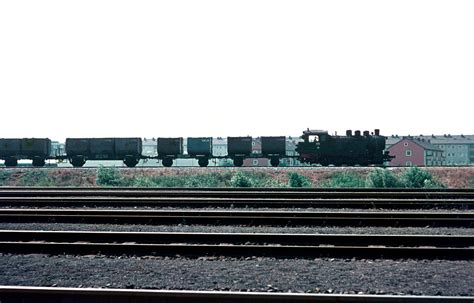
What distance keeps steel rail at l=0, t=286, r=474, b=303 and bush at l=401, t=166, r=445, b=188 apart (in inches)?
740

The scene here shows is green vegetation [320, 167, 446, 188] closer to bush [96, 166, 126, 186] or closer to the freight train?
the freight train

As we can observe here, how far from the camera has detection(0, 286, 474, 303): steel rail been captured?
18.2 feet

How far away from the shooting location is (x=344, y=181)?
80.9 ft

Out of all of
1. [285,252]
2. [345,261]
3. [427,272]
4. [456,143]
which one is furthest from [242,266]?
[456,143]

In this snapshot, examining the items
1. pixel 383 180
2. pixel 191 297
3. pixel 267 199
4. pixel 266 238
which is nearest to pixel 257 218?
pixel 266 238

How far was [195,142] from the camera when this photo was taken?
36.8 meters

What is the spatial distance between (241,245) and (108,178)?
1896 cm

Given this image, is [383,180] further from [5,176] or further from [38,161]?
[38,161]

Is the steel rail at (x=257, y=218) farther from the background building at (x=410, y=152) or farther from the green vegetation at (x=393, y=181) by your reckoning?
the background building at (x=410, y=152)

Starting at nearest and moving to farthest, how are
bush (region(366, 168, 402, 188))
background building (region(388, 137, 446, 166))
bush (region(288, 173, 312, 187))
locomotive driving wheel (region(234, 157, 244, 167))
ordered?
bush (region(366, 168, 402, 188)) < bush (region(288, 173, 312, 187)) < locomotive driving wheel (region(234, 157, 244, 167)) < background building (region(388, 137, 446, 166))

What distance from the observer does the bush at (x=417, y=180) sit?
2317cm

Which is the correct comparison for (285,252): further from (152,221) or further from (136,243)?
(152,221)

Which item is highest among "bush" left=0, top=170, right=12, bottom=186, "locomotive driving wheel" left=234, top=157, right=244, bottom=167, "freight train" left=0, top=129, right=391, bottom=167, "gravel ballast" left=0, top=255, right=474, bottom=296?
"freight train" left=0, top=129, right=391, bottom=167

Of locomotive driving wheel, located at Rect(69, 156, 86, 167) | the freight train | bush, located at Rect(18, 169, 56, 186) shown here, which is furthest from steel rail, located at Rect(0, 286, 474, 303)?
locomotive driving wheel, located at Rect(69, 156, 86, 167)
